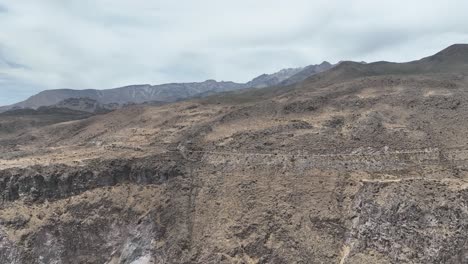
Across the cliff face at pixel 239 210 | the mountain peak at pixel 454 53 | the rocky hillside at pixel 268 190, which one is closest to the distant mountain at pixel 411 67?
the mountain peak at pixel 454 53

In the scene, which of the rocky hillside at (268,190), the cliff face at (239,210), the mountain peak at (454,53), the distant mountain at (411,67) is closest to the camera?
the cliff face at (239,210)

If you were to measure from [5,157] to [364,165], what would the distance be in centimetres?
4567

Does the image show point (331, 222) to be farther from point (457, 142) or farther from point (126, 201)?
point (126, 201)

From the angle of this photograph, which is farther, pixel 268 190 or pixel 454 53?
pixel 454 53

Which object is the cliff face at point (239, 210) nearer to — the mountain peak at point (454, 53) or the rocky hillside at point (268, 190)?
the rocky hillside at point (268, 190)

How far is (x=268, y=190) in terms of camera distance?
155ft

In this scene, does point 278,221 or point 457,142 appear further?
point 457,142

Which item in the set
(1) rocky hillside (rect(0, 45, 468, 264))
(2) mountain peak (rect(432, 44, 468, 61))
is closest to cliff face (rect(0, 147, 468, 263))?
(1) rocky hillside (rect(0, 45, 468, 264))

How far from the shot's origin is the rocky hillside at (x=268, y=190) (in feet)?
126

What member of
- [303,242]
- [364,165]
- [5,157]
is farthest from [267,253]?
[5,157]

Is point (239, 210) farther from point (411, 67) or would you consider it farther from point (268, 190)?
point (411, 67)

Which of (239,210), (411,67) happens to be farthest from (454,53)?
(239,210)

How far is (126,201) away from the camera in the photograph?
161 feet

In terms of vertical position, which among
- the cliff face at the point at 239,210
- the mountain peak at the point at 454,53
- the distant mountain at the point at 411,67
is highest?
the mountain peak at the point at 454,53
